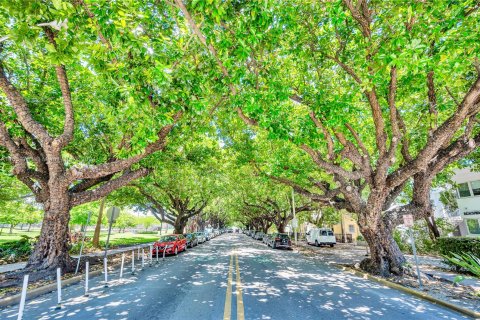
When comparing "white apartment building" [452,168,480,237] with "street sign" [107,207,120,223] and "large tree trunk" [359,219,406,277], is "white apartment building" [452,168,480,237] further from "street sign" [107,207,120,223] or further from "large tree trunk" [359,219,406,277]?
"street sign" [107,207,120,223]

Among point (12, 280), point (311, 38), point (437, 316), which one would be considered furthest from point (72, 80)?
point (437, 316)

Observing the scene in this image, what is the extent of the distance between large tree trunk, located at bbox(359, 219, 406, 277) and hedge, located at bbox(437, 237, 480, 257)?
2934 millimetres

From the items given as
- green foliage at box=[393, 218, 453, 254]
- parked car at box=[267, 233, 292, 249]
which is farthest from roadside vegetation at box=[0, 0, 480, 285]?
parked car at box=[267, 233, 292, 249]

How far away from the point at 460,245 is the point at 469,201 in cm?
1363

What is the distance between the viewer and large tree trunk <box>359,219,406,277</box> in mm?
9898

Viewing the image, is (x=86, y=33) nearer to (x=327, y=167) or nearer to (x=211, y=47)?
(x=211, y=47)

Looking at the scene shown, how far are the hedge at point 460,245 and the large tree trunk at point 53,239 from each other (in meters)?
16.8

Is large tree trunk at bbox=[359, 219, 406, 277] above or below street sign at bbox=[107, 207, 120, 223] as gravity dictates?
below

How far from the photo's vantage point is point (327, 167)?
10.1 m

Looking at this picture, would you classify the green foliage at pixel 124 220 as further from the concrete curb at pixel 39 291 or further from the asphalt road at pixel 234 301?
the asphalt road at pixel 234 301

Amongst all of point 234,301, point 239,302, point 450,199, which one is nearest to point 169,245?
point 234,301

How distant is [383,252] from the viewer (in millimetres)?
10172

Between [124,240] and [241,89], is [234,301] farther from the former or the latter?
[124,240]

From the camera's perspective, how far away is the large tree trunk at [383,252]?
9.90 metres
